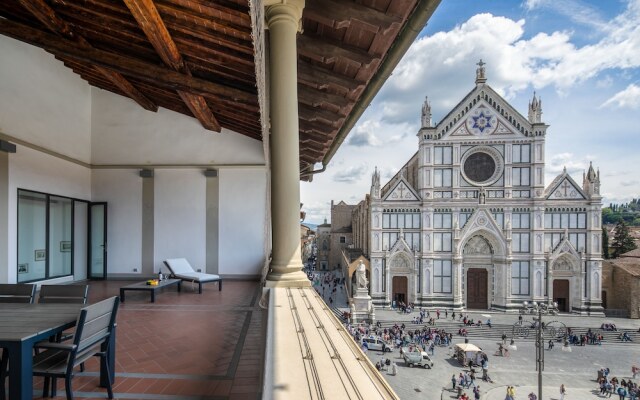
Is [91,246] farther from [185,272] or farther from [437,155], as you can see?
[437,155]

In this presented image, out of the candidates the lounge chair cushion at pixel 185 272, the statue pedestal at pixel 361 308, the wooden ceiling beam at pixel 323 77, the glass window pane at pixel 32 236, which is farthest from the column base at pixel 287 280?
the statue pedestal at pixel 361 308

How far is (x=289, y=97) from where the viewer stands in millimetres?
2945

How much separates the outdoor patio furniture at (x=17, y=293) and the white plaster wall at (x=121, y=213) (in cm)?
557

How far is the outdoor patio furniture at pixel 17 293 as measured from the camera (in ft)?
11.3

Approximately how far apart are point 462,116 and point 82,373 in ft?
90.9

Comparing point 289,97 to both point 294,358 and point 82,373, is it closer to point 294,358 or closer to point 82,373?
point 294,358

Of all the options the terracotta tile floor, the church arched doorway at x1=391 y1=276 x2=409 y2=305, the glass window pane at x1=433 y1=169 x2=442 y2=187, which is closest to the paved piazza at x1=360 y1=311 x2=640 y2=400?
the church arched doorway at x1=391 y1=276 x2=409 y2=305

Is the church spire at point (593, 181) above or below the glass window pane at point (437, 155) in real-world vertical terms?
below

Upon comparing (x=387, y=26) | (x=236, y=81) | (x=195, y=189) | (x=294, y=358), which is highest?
(x=236, y=81)

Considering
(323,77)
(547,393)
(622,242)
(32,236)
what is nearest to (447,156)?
(547,393)

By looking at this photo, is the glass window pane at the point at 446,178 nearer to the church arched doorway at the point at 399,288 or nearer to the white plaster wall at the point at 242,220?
the church arched doorway at the point at 399,288

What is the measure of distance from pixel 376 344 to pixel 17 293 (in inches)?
656

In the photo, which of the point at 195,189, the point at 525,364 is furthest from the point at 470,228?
the point at 195,189

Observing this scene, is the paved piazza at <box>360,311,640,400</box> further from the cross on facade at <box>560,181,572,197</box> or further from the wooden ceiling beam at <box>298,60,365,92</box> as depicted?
the wooden ceiling beam at <box>298,60,365,92</box>
